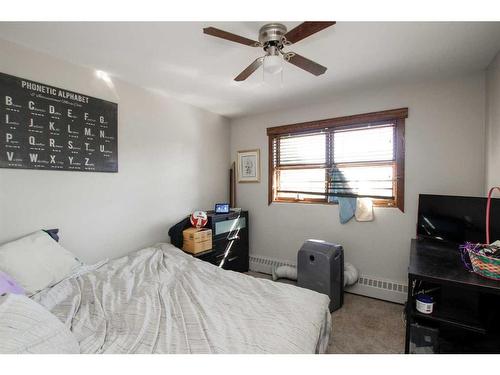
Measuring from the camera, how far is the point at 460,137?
7.23 ft

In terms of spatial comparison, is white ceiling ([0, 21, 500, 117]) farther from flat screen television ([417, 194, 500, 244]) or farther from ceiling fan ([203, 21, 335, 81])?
flat screen television ([417, 194, 500, 244])

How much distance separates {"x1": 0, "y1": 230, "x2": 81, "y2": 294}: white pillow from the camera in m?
1.44

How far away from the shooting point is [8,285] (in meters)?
1.26

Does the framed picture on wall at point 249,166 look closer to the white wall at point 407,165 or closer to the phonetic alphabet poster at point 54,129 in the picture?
the white wall at point 407,165

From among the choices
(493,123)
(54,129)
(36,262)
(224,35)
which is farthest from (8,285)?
(493,123)

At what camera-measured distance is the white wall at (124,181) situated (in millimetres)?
1737

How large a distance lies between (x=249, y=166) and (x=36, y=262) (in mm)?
2568

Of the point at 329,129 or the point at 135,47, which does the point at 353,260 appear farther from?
the point at 135,47

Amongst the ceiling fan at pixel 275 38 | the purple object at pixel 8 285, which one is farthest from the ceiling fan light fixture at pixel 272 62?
the purple object at pixel 8 285

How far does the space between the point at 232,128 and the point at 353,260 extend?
255 cm

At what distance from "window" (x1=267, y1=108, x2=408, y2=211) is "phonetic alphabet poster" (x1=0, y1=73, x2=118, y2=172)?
2.03 meters

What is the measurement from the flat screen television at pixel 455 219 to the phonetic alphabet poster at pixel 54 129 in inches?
118

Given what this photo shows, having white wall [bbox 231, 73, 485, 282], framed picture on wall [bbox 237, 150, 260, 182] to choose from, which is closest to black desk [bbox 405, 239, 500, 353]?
white wall [bbox 231, 73, 485, 282]

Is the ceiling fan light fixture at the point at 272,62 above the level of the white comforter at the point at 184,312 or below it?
above
